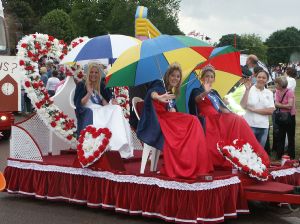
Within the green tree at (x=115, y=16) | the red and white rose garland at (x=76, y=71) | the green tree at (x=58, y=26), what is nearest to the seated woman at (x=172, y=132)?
the red and white rose garland at (x=76, y=71)

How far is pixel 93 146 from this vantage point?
7.33m

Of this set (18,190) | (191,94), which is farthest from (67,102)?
(191,94)

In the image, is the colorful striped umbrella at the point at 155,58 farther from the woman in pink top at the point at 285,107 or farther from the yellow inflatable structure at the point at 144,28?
the yellow inflatable structure at the point at 144,28

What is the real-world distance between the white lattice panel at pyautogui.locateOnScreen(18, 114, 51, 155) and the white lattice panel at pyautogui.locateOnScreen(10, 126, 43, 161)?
1.60ft

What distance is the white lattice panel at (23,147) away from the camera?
27.0 ft

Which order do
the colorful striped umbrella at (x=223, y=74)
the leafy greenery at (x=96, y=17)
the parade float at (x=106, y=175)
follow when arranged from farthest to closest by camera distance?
the leafy greenery at (x=96, y=17) → the colorful striped umbrella at (x=223, y=74) → the parade float at (x=106, y=175)

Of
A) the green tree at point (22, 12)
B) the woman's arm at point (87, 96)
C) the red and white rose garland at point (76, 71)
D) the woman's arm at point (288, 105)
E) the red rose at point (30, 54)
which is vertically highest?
the green tree at point (22, 12)

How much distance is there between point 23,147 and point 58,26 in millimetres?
43764

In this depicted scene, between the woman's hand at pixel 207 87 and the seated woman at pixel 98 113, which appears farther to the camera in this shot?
the seated woman at pixel 98 113

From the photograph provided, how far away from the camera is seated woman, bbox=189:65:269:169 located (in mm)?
7465

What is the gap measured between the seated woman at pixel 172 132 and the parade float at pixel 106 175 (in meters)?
0.20

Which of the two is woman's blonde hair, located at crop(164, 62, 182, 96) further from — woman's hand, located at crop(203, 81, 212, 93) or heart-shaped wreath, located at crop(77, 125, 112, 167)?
heart-shaped wreath, located at crop(77, 125, 112, 167)

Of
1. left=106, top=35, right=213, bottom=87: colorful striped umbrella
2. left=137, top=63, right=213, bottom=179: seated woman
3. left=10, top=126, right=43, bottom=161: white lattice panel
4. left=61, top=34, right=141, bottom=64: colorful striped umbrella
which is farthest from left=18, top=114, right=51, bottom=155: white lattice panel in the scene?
left=137, top=63, right=213, bottom=179: seated woman

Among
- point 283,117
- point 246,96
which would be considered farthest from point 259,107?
point 283,117
